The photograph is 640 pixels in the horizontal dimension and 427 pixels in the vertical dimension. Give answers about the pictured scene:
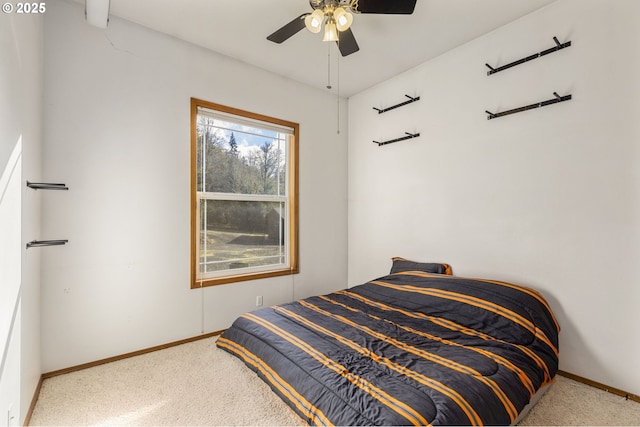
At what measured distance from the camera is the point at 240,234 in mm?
3344

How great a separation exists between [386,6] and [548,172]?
1748mm

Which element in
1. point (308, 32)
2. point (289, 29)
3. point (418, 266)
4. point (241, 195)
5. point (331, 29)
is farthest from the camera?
point (241, 195)

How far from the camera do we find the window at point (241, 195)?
3016mm

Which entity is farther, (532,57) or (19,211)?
(532,57)

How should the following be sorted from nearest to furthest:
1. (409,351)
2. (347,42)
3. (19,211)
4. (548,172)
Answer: (19,211)
(409,351)
(347,42)
(548,172)

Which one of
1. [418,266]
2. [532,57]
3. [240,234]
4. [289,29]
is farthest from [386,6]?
[240,234]

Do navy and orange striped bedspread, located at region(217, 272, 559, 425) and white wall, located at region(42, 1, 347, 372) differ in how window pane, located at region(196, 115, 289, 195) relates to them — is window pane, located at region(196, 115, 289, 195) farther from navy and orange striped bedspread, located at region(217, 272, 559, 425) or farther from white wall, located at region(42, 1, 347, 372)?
navy and orange striped bedspread, located at region(217, 272, 559, 425)

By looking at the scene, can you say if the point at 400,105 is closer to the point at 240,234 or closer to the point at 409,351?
the point at 240,234

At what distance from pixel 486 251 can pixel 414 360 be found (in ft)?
4.90

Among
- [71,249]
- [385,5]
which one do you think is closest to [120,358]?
[71,249]

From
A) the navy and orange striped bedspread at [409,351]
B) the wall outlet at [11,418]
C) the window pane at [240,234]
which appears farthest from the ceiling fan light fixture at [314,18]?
the wall outlet at [11,418]

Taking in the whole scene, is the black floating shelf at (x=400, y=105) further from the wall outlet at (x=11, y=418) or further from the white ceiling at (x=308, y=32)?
the wall outlet at (x=11, y=418)

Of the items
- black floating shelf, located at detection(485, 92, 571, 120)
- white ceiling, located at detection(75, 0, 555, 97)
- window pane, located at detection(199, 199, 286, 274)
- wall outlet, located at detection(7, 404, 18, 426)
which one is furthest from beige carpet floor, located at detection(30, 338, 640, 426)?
white ceiling, located at detection(75, 0, 555, 97)

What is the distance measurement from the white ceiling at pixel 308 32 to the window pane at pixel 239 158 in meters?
0.72
